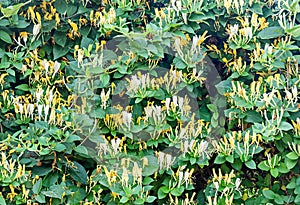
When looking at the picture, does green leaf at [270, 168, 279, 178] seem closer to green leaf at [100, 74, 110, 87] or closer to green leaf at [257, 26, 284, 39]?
green leaf at [257, 26, 284, 39]

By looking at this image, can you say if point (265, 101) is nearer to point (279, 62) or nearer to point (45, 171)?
point (279, 62)

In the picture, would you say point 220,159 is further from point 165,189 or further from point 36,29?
point 36,29

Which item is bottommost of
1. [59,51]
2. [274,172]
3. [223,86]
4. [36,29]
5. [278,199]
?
[278,199]

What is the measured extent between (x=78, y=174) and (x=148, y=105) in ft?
1.22

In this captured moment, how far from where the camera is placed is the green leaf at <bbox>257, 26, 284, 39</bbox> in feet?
5.83

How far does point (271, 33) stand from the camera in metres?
1.79

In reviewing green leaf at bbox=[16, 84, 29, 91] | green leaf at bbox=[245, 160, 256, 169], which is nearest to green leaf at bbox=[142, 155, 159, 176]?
green leaf at bbox=[245, 160, 256, 169]

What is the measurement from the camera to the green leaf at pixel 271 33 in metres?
1.78

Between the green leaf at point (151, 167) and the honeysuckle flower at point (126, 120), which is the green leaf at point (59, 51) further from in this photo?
the green leaf at point (151, 167)

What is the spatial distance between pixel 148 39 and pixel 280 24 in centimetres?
51

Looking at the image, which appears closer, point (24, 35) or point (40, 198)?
point (40, 198)

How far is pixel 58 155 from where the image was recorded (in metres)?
1.67

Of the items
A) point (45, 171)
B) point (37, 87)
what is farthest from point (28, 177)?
point (37, 87)

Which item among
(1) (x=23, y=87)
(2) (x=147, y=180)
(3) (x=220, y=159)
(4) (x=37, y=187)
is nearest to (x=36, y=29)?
(1) (x=23, y=87)
